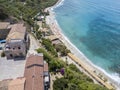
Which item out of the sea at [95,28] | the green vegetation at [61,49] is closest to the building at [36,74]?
the green vegetation at [61,49]

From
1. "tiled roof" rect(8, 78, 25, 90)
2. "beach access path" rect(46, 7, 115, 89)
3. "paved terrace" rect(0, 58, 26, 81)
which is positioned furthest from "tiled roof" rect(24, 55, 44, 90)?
"beach access path" rect(46, 7, 115, 89)

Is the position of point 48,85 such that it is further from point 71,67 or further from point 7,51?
point 7,51

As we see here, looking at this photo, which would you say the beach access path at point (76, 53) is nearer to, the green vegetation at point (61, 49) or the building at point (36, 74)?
the green vegetation at point (61, 49)

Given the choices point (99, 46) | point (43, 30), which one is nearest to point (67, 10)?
point (43, 30)

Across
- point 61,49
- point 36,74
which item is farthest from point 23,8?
point 36,74

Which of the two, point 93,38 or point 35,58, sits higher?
point 35,58

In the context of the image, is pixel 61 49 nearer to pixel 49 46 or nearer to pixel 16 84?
pixel 49 46
